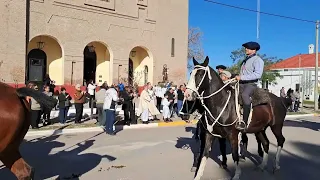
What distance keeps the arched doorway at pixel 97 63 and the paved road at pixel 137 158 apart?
1645 centimetres

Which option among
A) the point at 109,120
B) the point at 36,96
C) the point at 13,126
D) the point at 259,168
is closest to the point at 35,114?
the point at 109,120

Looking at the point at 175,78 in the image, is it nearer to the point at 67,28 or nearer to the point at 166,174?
the point at 67,28

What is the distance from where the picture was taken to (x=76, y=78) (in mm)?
26734

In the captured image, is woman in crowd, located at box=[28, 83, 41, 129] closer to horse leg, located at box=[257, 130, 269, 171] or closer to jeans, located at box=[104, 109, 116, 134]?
jeans, located at box=[104, 109, 116, 134]

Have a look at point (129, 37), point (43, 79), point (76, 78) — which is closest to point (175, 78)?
point (129, 37)

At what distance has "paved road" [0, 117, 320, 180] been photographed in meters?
7.58

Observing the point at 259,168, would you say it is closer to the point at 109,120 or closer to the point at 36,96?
the point at 36,96

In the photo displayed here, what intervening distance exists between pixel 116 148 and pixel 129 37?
2018 centimetres

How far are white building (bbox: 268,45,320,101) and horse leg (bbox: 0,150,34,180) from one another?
55291 millimetres

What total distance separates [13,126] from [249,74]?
485 centimetres

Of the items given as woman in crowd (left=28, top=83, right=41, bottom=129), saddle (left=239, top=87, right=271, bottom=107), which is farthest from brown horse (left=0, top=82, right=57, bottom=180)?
woman in crowd (left=28, top=83, right=41, bottom=129)

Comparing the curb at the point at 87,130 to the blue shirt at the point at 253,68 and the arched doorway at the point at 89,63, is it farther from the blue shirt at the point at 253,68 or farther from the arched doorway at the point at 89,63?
the arched doorway at the point at 89,63

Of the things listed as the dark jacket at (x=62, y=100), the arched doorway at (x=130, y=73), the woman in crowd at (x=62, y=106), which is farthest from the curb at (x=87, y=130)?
the arched doorway at (x=130, y=73)

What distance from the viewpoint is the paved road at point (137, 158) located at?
24.9 feet
